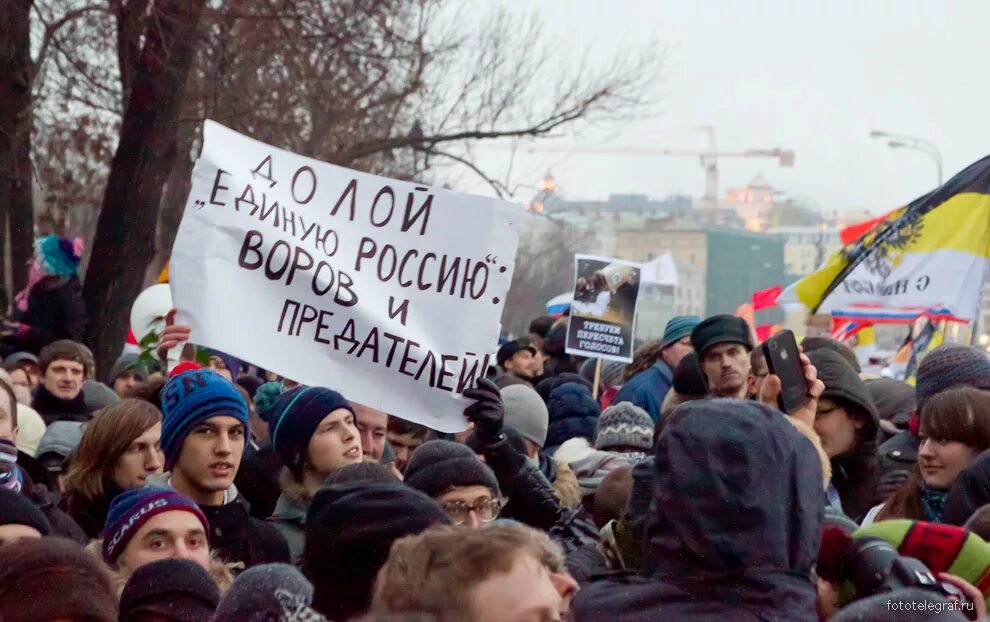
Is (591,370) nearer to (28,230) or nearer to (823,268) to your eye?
(823,268)

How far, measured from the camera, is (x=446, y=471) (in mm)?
5301

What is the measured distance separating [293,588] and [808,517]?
108cm

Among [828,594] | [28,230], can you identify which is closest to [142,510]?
[828,594]

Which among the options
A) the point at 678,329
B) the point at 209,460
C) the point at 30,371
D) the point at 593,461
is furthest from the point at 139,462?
the point at 30,371

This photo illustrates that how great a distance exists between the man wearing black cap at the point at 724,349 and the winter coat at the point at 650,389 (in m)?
1.37

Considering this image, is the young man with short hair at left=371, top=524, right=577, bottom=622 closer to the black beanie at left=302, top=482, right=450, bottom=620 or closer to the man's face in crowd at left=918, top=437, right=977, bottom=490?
the black beanie at left=302, top=482, right=450, bottom=620

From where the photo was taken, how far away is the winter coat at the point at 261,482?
6.40 metres

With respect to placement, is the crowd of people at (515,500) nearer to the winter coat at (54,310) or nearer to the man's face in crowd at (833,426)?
the man's face in crowd at (833,426)

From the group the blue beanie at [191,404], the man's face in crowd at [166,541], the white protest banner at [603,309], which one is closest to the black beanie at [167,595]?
the man's face in crowd at [166,541]

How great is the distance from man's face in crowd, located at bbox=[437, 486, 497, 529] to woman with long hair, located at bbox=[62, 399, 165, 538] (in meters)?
1.33

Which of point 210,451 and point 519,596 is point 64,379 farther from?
point 519,596

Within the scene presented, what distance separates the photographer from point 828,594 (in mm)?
3562

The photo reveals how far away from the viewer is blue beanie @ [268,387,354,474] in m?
5.97

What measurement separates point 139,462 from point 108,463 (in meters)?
0.11
